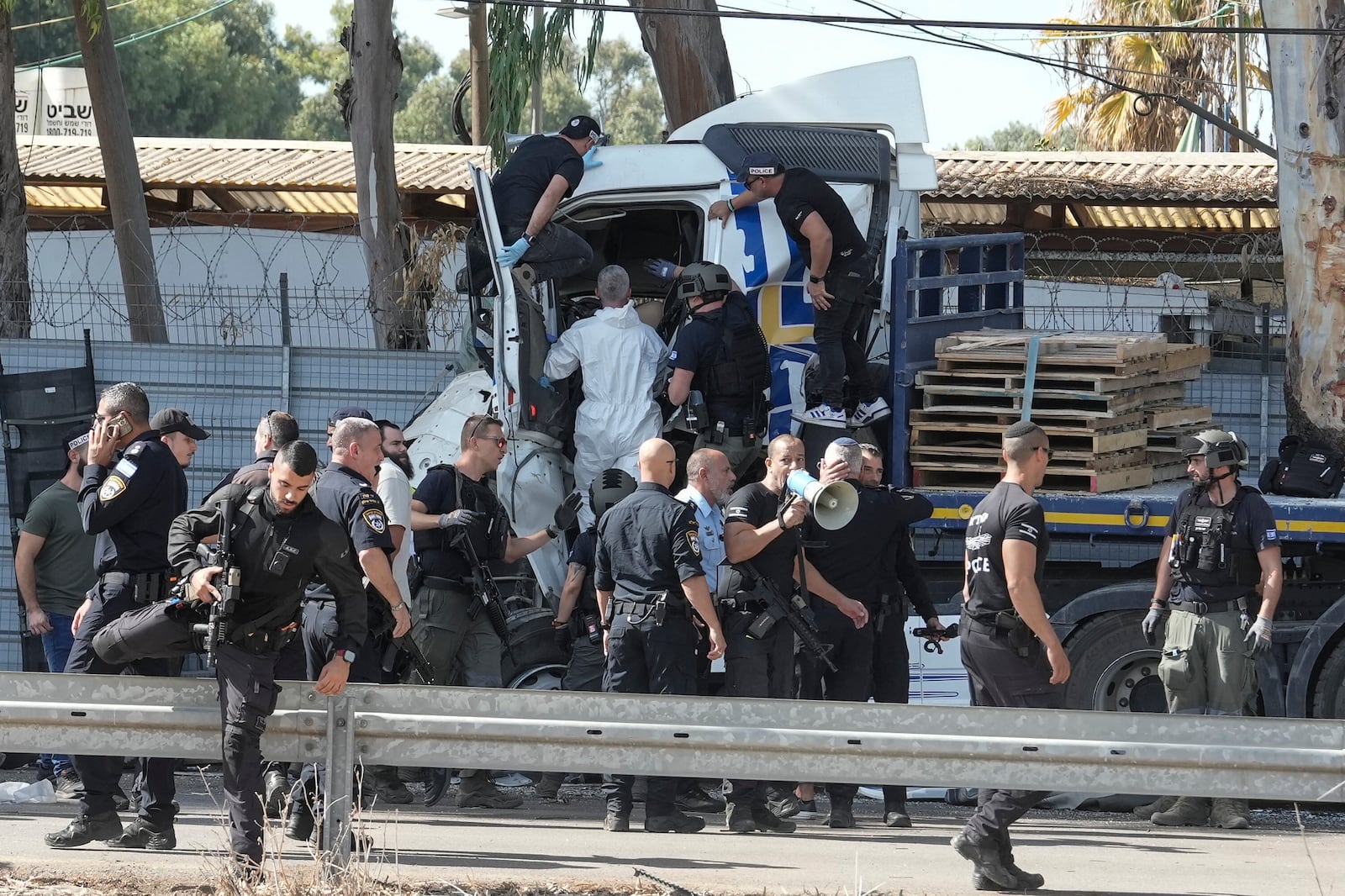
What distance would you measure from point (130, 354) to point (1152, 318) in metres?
8.93

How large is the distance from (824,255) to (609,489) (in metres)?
1.79

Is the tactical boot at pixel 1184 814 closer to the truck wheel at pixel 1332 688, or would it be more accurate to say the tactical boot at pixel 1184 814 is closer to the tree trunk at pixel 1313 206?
the truck wheel at pixel 1332 688

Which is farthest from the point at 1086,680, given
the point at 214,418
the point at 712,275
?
the point at 214,418

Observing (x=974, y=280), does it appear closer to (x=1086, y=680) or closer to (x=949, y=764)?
(x=1086, y=680)

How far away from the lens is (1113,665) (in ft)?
28.7

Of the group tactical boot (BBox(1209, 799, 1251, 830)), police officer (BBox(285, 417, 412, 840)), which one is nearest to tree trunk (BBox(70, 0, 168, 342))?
police officer (BBox(285, 417, 412, 840))

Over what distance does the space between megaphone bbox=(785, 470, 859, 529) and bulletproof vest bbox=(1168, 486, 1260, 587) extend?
1868 mm

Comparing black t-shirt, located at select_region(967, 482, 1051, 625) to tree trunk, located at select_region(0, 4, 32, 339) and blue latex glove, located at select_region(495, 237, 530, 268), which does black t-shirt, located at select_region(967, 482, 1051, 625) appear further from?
tree trunk, located at select_region(0, 4, 32, 339)

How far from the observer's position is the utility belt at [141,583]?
274 inches

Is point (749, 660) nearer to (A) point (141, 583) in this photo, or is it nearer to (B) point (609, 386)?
(B) point (609, 386)

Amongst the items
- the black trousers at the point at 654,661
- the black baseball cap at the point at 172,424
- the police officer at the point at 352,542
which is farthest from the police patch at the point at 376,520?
the black trousers at the point at 654,661

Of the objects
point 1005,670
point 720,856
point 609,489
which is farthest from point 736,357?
point 720,856

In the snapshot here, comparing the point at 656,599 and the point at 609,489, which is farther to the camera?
the point at 609,489

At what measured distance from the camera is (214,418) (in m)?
11.6
